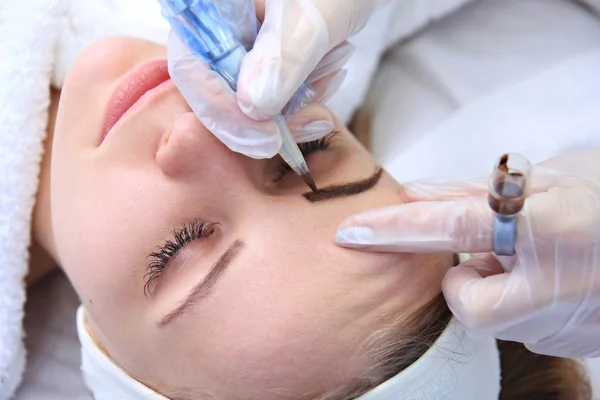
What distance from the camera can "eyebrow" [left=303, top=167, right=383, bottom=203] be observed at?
0.97 m

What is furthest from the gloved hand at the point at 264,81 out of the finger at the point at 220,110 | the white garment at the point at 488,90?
the white garment at the point at 488,90

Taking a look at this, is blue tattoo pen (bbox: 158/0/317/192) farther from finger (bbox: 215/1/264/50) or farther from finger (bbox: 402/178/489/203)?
finger (bbox: 402/178/489/203)

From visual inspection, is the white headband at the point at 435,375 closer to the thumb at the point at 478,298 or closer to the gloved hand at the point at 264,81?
the thumb at the point at 478,298

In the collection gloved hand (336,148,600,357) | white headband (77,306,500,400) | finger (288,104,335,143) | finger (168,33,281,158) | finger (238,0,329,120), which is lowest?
white headband (77,306,500,400)

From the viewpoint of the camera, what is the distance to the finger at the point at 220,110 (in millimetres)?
901

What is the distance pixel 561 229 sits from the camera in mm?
Answer: 812

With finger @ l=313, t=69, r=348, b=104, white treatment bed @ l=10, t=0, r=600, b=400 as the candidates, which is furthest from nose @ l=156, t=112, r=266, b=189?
white treatment bed @ l=10, t=0, r=600, b=400

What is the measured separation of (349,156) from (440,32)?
0.78 m

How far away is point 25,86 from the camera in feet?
3.93

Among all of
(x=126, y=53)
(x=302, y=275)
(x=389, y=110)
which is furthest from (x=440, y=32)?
(x=302, y=275)

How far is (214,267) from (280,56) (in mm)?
343

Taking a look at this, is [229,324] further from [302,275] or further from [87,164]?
[87,164]

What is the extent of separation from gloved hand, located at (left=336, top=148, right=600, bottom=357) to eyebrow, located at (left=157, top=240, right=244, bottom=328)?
0.17m

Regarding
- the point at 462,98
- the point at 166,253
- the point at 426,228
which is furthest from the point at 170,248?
the point at 462,98
